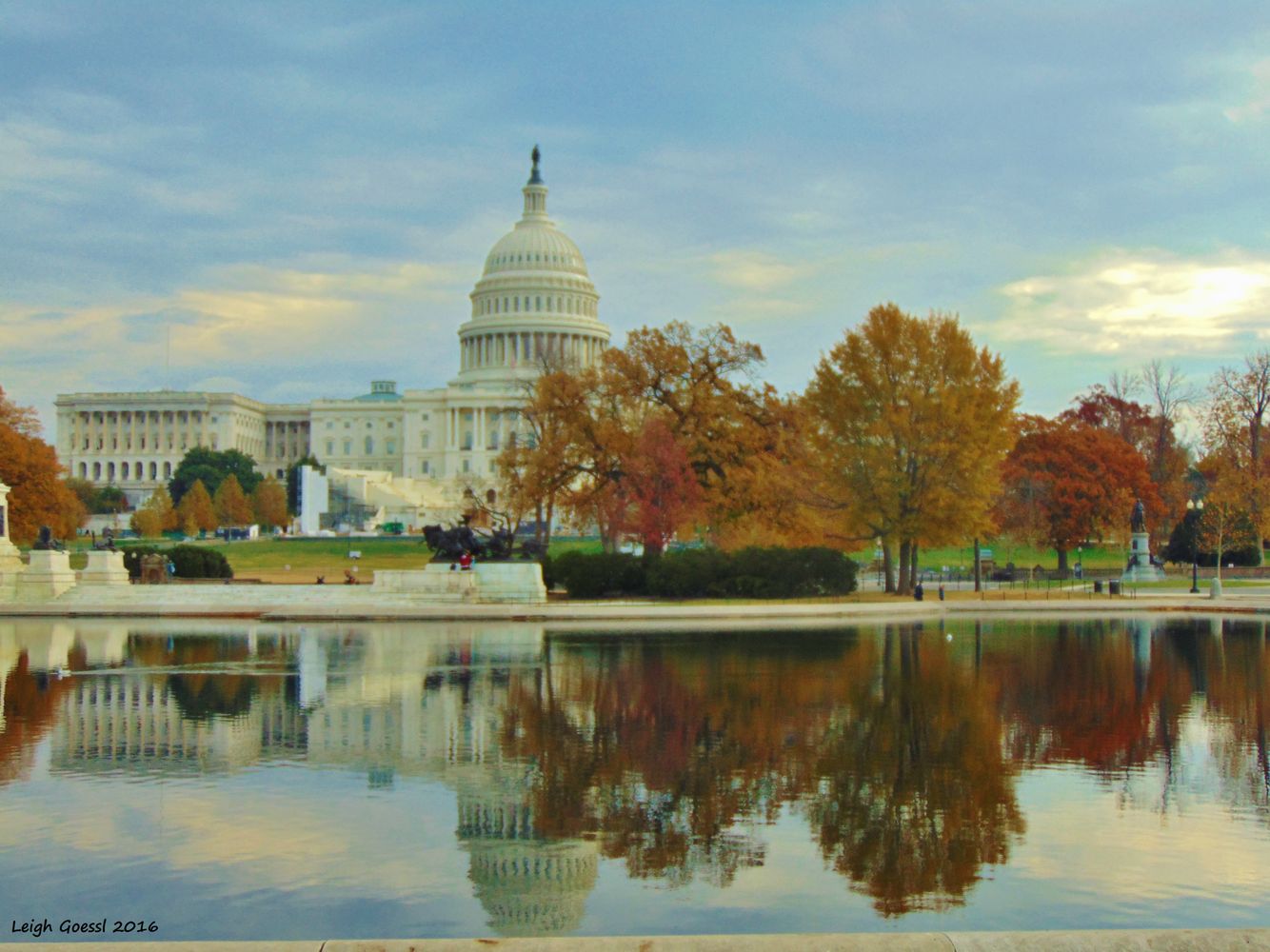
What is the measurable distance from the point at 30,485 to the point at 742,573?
36.9 meters

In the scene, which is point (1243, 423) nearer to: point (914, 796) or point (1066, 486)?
point (1066, 486)

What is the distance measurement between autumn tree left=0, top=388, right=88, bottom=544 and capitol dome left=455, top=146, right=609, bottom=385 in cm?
7902

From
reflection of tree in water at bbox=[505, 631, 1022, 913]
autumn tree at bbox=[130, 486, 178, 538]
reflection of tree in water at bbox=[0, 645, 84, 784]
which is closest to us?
reflection of tree in water at bbox=[505, 631, 1022, 913]

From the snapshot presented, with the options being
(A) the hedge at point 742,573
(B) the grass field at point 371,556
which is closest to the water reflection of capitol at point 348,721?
(A) the hedge at point 742,573

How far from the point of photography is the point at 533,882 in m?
9.60

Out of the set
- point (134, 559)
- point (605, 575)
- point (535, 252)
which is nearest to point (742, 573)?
point (605, 575)

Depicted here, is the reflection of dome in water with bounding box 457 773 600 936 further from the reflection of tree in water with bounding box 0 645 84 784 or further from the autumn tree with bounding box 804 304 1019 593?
the autumn tree with bounding box 804 304 1019 593

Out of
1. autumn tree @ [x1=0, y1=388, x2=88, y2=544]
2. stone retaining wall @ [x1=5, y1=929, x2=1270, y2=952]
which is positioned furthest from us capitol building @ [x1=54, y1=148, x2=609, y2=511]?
stone retaining wall @ [x1=5, y1=929, x2=1270, y2=952]

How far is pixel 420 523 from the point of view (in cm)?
11688

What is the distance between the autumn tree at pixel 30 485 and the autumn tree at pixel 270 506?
50067mm

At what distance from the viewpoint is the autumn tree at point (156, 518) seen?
10000cm

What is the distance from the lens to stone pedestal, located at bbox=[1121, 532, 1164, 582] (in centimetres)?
5600

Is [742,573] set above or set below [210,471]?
below

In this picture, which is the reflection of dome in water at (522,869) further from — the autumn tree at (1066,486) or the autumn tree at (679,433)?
the autumn tree at (1066,486)
